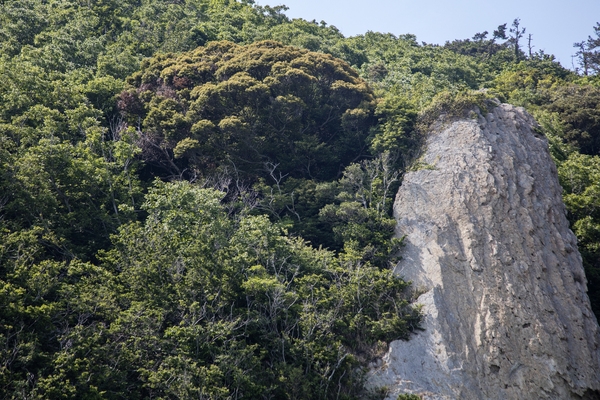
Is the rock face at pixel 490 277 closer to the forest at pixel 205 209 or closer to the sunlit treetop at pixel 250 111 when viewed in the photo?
the forest at pixel 205 209

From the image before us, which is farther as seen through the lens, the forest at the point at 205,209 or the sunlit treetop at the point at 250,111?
the sunlit treetop at the point at 250,111

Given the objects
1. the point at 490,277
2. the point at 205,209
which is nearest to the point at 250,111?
the point at 205,209

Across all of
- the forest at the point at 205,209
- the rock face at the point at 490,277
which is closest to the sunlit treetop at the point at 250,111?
the forest at the point at 205,209

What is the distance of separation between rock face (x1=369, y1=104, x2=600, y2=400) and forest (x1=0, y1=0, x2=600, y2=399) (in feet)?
3.42

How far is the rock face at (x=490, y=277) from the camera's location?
2027 centimetres

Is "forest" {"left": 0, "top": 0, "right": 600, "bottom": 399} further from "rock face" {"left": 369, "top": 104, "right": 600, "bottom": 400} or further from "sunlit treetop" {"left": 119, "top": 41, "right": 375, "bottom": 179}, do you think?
"rock face" {"left": 369, "top": 104, "right": 600, "bottom": 400}

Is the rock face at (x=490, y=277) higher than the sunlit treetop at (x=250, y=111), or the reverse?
the sunlit treetop at (x=250, y=111)

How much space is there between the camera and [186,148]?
26656 mm

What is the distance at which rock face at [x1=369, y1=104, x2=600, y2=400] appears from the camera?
20266 millimetres

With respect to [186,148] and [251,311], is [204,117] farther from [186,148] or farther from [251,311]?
[251,311]

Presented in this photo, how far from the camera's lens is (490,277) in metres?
22.3

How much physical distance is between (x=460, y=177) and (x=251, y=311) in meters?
11.2

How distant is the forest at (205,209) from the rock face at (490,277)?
1.04m

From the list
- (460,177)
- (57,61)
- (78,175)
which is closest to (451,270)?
(460,177)
